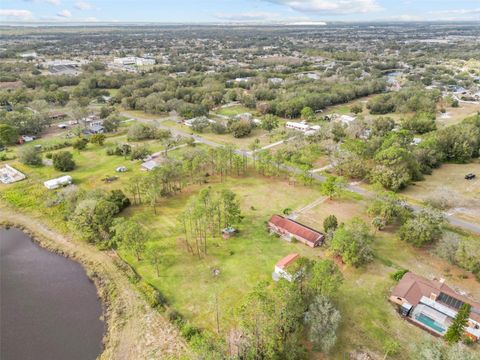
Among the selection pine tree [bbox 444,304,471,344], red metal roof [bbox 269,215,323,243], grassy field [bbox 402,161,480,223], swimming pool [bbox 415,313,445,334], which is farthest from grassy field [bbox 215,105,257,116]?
pine tree [bbox 444,304,471,344]

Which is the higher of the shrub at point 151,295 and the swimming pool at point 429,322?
the swimming pool at point 429,322

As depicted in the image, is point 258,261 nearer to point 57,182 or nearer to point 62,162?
point 57,182

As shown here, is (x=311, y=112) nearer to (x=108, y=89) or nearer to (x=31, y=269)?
(x=31, y=269)

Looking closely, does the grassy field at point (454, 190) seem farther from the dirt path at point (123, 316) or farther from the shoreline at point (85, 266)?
the shoreline at point (85, 266)

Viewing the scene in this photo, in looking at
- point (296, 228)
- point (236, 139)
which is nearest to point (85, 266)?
point (296, 228)

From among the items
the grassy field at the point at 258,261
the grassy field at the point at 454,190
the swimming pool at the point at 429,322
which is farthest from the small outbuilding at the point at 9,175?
the grassy field at the point at 454,190
